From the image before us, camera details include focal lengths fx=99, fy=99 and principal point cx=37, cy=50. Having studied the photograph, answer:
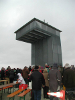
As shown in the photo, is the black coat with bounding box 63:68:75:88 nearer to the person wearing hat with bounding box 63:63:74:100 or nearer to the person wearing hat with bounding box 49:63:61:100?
the person wearing hat with bounding box 63:63:74:100

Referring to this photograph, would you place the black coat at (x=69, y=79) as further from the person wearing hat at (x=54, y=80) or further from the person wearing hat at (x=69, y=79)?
the person wearing hat at (x=54, y=80)

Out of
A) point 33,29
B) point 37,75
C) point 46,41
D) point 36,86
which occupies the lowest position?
point 36,86

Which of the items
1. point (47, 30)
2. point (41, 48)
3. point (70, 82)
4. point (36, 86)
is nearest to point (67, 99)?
point (36, 86)

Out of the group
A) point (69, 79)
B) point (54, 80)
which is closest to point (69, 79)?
point (69, 79)

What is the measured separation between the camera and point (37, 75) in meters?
4.21

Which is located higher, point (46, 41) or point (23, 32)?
point (23, 32)

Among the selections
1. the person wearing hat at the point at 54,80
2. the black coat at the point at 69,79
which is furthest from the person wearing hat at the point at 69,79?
the person wearing hat at the point at 54,80

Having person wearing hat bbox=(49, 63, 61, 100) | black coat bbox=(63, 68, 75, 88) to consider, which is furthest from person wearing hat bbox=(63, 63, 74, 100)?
person wearing hat bbox=(49, 63, 61, 100)

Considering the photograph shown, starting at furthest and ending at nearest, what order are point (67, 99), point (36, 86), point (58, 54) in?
point (58, 54) → point (36, 86) → point (67, 99)

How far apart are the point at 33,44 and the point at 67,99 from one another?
19.1 meters

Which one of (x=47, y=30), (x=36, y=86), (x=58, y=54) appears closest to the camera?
(x=36, y=86)

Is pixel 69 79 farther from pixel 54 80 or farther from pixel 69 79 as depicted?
pixel 54 80

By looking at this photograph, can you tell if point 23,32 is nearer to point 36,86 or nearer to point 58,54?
point 58,54

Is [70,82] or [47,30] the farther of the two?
[47,30]
